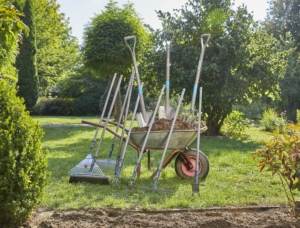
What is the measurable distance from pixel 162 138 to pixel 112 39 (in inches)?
277

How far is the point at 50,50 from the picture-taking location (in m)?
26.3

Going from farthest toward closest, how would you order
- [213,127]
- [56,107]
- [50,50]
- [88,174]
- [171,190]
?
[50,50] < [56,107] < [213,127] < [88,174] < [171,190]

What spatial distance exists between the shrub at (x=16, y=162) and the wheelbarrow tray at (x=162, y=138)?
2293 millimetres

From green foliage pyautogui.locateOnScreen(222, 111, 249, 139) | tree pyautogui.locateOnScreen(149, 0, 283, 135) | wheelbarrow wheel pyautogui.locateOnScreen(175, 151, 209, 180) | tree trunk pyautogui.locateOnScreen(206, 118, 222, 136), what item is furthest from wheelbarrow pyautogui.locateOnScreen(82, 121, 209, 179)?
green foliage pyautogui.locateOnScreen(222, 111, 249, 139)

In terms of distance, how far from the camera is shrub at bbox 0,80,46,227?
3.06 meters

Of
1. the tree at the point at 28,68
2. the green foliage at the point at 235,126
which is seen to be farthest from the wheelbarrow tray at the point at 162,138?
the tree at the point at 28,68

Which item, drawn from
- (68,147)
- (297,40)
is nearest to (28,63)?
(68,147)

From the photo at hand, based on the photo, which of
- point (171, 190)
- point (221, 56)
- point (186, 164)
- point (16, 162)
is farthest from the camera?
point (221, 56)

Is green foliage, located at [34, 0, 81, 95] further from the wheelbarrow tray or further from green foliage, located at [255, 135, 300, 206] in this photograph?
green foliage, located at [255, 135, 300, 206]

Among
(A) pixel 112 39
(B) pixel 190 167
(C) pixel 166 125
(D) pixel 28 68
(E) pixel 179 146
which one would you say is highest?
(A) pixel 112 39

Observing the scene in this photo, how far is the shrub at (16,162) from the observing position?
3061 millimetres

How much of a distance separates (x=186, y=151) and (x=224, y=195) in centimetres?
120

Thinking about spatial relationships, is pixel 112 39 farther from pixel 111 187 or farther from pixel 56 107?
pixel 56 107

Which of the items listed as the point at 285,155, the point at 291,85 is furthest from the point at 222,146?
the point at 291,85
